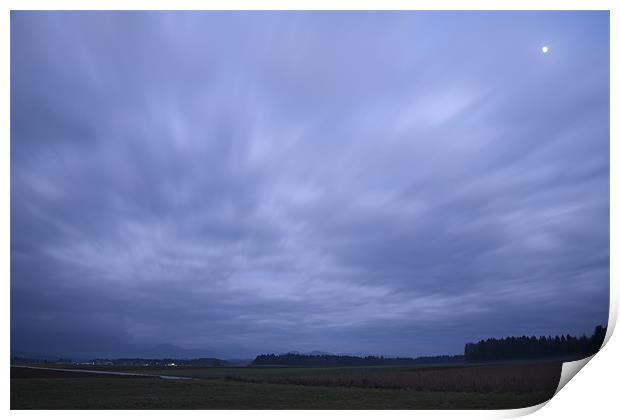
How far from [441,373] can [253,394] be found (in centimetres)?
800

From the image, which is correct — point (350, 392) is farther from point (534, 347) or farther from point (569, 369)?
point (569, 369)

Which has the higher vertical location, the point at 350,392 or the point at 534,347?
the point at 534,347

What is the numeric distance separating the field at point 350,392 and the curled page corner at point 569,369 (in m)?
0.21

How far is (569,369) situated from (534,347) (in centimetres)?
408

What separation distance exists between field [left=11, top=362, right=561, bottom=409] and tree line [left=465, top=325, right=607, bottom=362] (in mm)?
596

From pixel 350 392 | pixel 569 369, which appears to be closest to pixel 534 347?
pixel 569 369

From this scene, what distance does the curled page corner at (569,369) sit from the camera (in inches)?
473

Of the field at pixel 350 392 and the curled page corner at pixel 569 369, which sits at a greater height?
the curled page corner at pixel 569 369

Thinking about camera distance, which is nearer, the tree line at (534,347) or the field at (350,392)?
the tree line at (534,347)

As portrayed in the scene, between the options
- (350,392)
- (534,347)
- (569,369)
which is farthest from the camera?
(350,392)

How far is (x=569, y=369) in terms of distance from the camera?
12297 millimetres

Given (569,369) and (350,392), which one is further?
(350,392)
